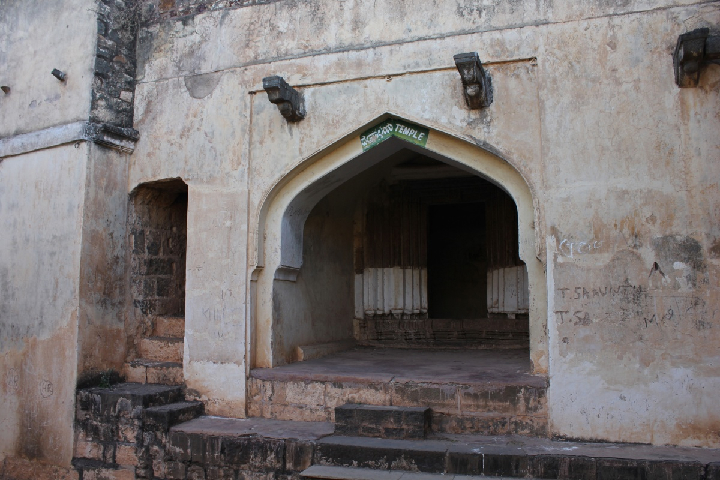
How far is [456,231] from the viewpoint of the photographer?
11.6 metres

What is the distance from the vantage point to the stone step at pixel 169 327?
700cm

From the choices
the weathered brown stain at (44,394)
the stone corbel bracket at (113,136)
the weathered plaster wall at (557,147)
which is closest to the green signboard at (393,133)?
the weathered plaster wall at (557,147)

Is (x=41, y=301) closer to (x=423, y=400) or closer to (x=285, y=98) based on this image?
(x=285, y=98)

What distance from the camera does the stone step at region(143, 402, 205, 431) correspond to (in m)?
5.70

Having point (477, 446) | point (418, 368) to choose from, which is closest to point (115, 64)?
point (418, 368)

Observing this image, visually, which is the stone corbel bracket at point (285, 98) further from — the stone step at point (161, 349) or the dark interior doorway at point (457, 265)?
the dark interior doorway at point (457, 265)

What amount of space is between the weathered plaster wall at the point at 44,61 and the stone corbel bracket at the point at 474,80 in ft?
12.0

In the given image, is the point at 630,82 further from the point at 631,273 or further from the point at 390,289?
the point at 390,289

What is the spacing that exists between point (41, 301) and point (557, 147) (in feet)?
16.3

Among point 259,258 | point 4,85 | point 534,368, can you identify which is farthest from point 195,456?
point 4,85

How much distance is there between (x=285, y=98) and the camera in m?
5.93

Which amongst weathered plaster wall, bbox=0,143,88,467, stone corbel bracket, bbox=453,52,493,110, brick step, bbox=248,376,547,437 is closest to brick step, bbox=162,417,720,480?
brick step, bbox=248,376,547,437

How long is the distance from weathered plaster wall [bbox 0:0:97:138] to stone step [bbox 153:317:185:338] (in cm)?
222

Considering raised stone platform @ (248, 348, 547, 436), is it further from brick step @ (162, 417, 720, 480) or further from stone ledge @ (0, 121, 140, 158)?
stone ledge @ (0, 121, 140, 158)
